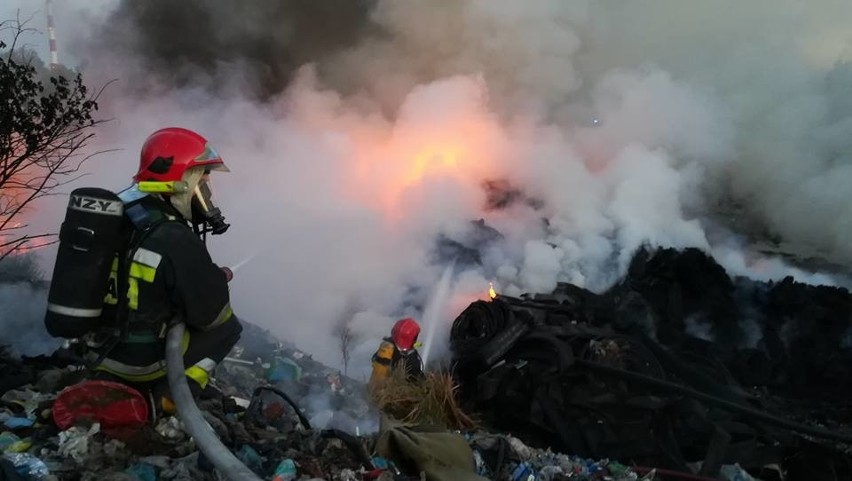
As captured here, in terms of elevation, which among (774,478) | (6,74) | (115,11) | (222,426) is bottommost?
(222,426)

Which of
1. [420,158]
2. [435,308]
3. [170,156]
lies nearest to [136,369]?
[170,156]

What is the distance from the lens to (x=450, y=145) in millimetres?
10805

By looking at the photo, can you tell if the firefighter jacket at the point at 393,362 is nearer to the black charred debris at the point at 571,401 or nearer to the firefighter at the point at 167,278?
the black charred debris at the point at 571,401

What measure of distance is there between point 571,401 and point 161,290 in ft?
11.0

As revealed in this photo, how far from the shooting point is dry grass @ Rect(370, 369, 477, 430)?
17.0 ft

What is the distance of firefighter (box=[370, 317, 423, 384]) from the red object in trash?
7.99ft

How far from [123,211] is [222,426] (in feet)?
4.07

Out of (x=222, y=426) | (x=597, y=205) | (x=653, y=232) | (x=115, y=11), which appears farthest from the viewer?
(x=115, y=11)

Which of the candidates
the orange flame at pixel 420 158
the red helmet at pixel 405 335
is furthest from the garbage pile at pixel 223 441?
the orange flame at pixel 420 158

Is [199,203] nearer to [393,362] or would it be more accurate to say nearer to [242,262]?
[393,362]

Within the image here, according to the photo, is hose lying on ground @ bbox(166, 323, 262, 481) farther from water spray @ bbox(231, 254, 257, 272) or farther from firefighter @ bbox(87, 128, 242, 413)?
water spray @ bbox(231, 254, 257, 272)

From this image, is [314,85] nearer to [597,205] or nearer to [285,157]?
[285,157]

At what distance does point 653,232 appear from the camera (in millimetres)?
9273

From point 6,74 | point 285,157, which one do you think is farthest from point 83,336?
point 285,157
